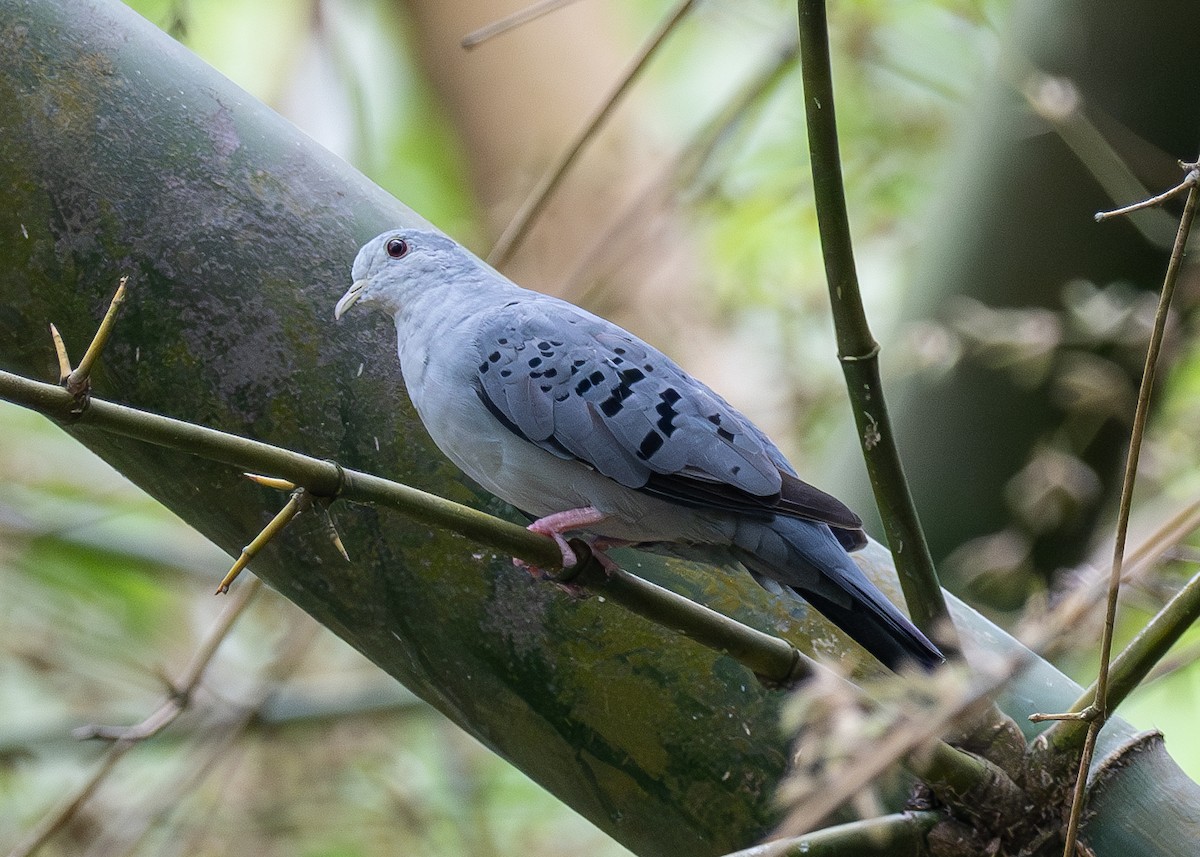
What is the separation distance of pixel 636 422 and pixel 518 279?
100 inches

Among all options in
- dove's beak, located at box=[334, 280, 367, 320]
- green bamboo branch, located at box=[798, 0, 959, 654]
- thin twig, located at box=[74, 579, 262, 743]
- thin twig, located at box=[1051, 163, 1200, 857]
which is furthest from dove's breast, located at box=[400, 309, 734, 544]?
thin twig, located at box=[74, 579, 262, 743]

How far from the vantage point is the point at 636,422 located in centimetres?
173

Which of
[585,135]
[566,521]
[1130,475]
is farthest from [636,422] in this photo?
[585,135]

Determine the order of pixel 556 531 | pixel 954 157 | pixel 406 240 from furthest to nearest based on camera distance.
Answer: pixel 954 157, pixel 406 240, pixel 556 531

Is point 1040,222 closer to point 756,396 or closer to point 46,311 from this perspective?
point 756,396

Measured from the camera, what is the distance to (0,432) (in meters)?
4.42

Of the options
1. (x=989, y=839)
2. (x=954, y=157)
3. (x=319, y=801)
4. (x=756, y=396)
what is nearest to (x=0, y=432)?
(x=319, y=801)

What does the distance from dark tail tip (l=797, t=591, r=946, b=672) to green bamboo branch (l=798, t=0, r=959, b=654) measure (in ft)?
0.07

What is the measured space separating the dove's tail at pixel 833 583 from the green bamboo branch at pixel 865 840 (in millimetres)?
229

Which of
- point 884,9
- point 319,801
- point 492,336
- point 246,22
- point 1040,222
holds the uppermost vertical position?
point 884,9

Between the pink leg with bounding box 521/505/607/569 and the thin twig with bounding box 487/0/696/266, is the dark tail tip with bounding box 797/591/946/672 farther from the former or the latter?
the thin twig with bounding box 487/0/696/266

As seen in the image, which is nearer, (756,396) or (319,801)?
(319,801)

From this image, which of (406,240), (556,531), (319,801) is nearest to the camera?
(556,531)

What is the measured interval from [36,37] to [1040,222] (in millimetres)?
2182
